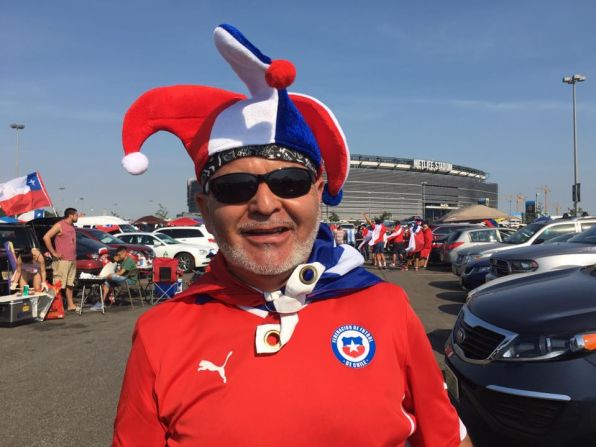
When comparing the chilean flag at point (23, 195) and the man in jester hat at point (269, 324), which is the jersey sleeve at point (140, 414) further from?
the chilean flag at point (23, 195)

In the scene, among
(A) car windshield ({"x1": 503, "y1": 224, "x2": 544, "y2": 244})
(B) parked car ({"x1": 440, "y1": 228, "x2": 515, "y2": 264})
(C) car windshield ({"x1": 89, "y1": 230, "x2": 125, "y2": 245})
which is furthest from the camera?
(C) car windshield ({"x1": 89, "y1": 230, "x2": 125, "y2": 245})

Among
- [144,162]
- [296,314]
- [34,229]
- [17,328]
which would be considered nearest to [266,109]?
[144,162]

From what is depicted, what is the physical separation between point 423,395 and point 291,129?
36.0 inches

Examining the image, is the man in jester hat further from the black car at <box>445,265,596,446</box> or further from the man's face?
the black car at <box>445,265,596,446</box>

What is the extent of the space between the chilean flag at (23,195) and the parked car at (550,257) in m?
9.20

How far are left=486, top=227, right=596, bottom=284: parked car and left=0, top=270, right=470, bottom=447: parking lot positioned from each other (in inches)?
52.6

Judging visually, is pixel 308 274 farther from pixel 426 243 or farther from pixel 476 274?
pixel 426 243

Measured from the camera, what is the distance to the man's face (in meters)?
1.44

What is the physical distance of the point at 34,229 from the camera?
965 cm

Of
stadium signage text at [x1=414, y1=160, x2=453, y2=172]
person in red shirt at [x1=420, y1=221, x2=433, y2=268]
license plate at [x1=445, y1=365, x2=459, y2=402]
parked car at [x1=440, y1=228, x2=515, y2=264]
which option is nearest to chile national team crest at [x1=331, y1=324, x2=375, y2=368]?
license plate at [x1=445, y1=365, x2=459, y2=402]

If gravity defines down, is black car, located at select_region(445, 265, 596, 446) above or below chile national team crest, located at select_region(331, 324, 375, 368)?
below

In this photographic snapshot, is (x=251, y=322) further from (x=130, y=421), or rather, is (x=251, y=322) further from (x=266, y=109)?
(x=266, y=109)

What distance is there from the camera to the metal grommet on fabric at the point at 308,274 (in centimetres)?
141

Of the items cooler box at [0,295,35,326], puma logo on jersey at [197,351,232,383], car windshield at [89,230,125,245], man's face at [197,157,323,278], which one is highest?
man's face at [197,157,323,278]
